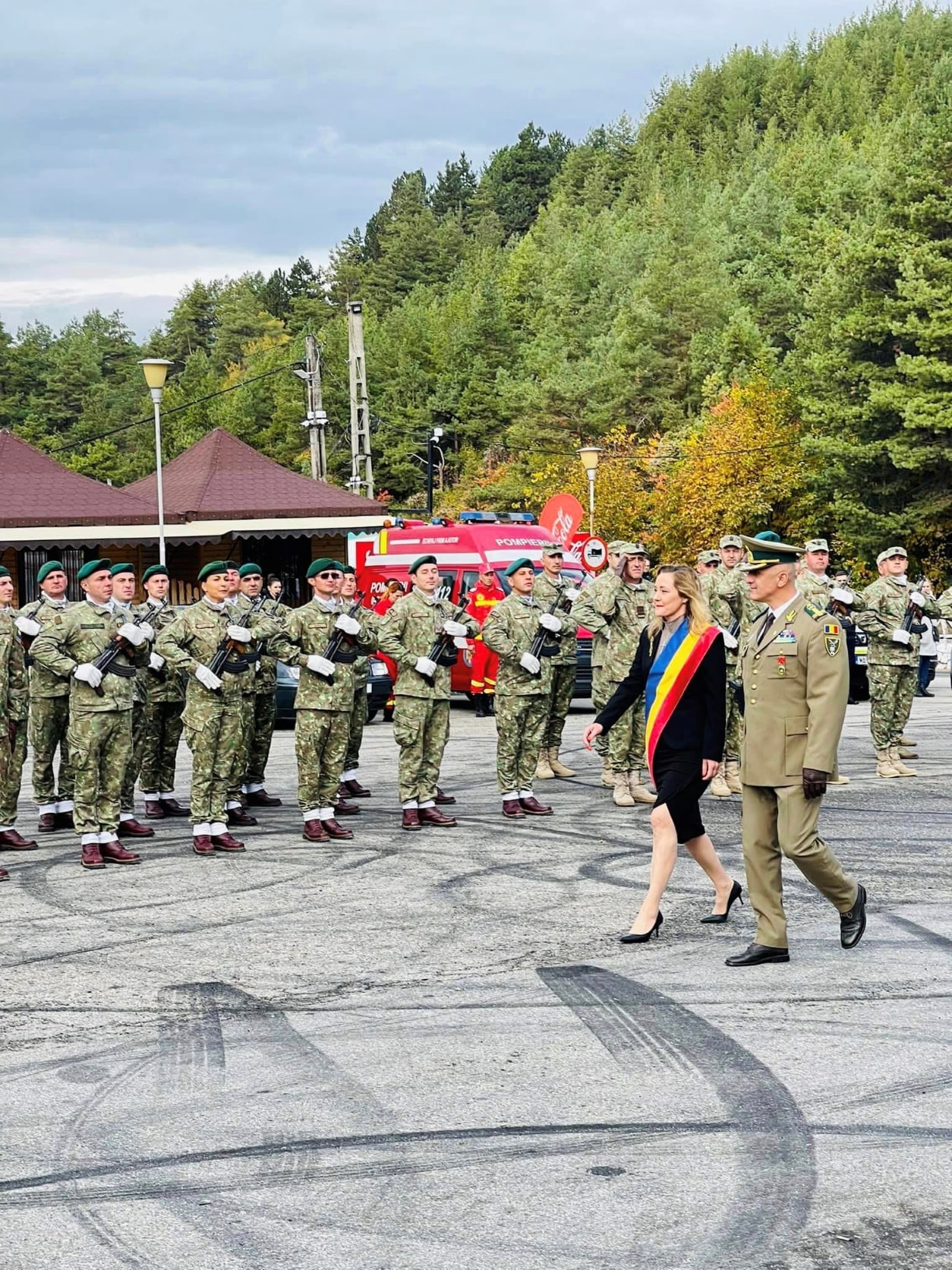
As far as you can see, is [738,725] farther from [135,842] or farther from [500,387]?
[500,387]

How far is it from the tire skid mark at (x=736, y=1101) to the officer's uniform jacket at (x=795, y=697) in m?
1.24

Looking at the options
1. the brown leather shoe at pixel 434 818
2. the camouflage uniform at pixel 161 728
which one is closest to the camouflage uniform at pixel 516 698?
the brown leather shoe at pixel 434 818

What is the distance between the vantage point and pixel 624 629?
46.1ft

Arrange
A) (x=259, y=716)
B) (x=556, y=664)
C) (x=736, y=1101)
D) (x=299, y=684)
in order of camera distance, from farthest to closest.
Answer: (x=556, y=664), (x=259, y=716), (x=299, y=684), (x=736, y=1101)

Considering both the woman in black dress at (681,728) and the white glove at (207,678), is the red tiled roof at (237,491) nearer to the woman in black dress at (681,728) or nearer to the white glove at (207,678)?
the white glove at (207,678)

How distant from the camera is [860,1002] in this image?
692cm

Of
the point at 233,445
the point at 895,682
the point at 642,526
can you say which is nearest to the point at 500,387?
the point at 642,526

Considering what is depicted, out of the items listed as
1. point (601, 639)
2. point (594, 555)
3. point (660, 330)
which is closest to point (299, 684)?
point (601, 639)

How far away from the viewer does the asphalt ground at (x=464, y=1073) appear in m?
4.53

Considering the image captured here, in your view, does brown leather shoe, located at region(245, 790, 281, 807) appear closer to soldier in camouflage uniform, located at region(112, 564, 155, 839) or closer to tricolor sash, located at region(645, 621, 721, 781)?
soldier in camouflage uniform, located at region(112, 564, 155, 839)

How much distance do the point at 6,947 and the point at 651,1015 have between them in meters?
3.59

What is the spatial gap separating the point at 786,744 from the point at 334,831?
500 cm

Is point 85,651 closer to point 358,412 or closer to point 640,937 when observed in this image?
point 640,937

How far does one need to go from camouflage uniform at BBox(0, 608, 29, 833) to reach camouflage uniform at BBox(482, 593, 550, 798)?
141 inches
